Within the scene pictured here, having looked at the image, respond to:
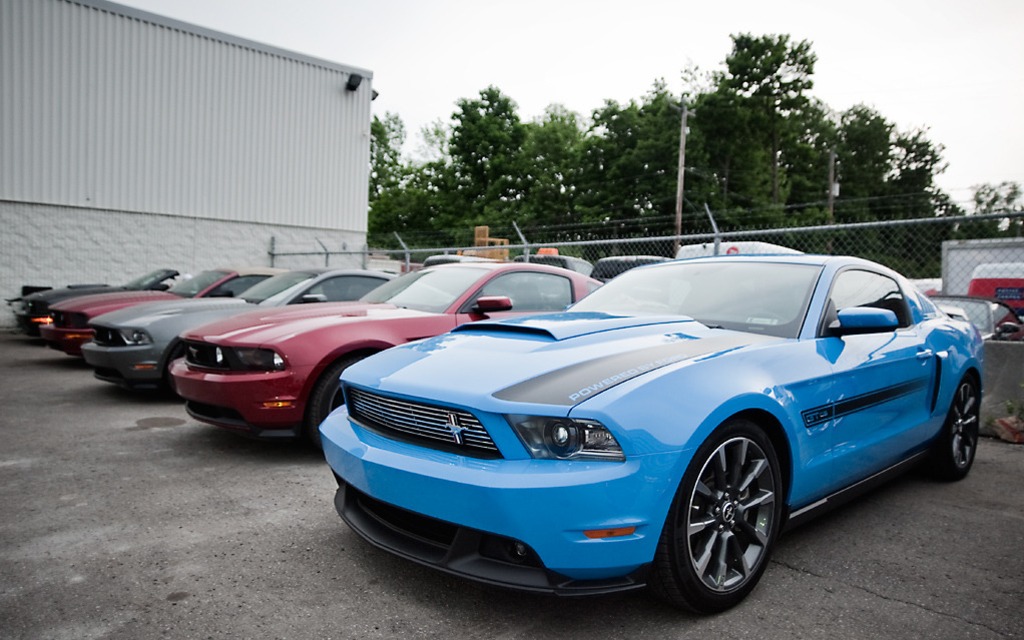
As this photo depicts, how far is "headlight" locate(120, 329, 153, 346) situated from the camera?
21.2 feet

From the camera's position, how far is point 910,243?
20.2 meters

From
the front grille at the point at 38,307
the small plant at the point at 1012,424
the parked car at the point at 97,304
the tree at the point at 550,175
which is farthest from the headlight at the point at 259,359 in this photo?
the tree at the point at 550,175

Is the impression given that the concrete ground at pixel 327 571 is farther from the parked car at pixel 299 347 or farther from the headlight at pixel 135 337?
the headlight at pixel 135 337

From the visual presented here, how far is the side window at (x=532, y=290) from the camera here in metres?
5.58

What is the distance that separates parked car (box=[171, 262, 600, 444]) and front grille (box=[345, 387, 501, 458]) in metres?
1.74

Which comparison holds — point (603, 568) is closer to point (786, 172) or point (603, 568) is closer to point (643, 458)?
point (643, 458)

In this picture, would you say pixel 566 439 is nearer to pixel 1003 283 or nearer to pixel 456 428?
pixel 456 428

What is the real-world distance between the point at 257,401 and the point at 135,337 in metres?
2.90

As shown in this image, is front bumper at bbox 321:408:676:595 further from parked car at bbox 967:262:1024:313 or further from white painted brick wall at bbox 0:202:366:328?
white painted brick wall at bbox 0:202:366:328

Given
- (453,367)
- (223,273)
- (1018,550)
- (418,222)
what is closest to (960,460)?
(1018,550)

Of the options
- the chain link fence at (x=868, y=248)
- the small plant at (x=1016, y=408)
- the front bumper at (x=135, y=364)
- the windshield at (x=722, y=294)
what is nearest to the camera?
the windshield at (x=722, y=294)

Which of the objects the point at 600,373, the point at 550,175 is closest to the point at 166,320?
the point at 600,373

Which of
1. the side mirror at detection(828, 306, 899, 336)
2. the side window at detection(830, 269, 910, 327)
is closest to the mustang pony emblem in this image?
the side mirror at detection(828, 306, 899, 336)

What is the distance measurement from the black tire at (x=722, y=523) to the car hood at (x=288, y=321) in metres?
3.07
